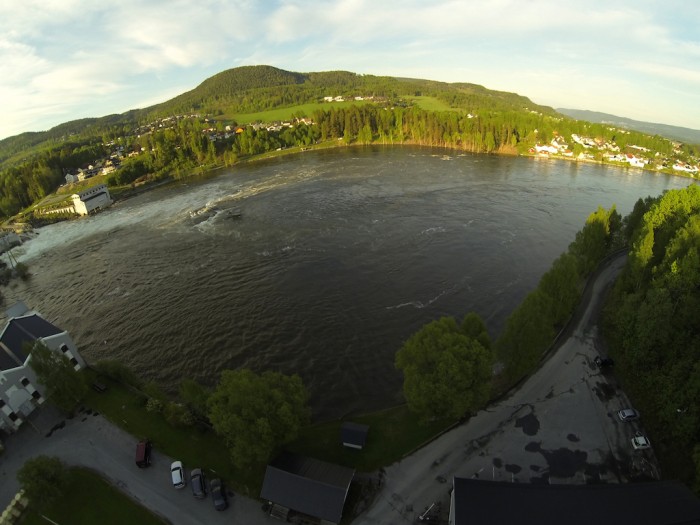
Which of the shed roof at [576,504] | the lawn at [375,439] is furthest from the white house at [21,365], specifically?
the shed roof at [576,504]

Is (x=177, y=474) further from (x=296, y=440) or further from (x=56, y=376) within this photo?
(x=56, y=376)

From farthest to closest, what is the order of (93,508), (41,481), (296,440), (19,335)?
1. (19,335)
2. (296,440)
3. (93,508)
4. (41,481)

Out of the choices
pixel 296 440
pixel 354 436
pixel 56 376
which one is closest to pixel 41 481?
pixel 56 376

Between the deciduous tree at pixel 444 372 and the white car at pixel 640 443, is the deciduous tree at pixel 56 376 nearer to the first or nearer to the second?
the deciduous tree at pixel 444 372

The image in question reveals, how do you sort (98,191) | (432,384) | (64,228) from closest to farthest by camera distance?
(432,384), (64,228), (98,191)

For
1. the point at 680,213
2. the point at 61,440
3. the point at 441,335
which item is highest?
the point at 680,213

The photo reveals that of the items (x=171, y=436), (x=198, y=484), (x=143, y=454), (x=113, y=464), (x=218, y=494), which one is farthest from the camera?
(x=171, y=436)

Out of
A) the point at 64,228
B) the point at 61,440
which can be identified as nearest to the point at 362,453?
the point at 61,440

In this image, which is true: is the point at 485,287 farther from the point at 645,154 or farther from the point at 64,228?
the point at 645,154
